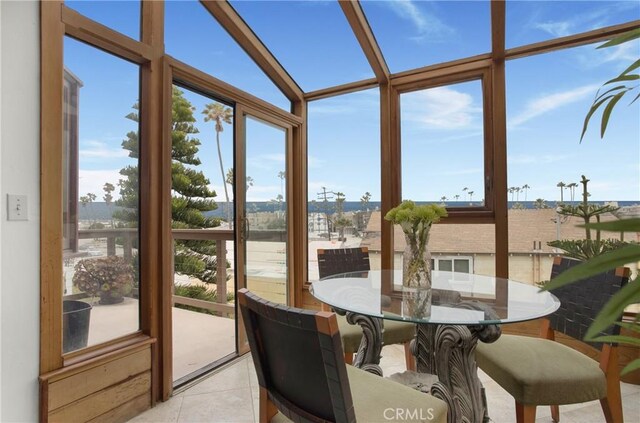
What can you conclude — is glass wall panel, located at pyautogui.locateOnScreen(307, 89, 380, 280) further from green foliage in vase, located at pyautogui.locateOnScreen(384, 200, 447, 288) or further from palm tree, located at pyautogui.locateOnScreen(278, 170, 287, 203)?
green foliage in vase, located at pyautogui.locateOnScreen(384, 200, 447, 288)

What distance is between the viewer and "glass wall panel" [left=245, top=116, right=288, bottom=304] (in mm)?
3121

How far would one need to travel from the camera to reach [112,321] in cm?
211

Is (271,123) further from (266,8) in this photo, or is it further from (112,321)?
(112,321)

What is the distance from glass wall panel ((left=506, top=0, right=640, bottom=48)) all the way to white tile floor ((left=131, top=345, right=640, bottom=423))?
2.52m

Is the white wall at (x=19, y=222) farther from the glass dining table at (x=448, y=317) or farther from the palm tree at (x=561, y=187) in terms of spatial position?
the palm tree at (x=561, y=187)

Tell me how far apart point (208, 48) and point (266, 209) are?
1.47m

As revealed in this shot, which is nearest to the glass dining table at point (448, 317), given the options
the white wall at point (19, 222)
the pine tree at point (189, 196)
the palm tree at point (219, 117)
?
the white wall at point (19, 222)

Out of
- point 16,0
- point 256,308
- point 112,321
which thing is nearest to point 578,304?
point 256,308

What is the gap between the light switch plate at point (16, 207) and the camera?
159 cm

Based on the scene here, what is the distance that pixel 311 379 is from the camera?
1.07 meters

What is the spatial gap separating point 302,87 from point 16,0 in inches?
96.9

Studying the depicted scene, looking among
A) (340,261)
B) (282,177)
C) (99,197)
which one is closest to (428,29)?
(282,177)

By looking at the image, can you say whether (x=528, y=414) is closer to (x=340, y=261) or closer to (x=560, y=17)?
(x=340, y=261)

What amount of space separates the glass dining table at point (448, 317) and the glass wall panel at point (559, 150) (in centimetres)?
96
